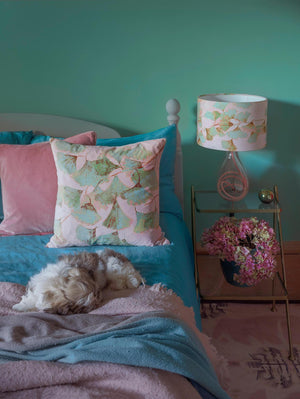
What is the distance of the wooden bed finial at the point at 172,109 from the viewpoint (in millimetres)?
2379

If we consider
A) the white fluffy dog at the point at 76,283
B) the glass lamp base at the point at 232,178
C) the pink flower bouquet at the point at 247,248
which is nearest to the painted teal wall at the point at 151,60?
the glass lamp base at the point at 232,178

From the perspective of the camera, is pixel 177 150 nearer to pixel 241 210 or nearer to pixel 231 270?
pixel 241 210

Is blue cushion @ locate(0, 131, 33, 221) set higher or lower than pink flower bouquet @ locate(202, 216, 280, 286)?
higher

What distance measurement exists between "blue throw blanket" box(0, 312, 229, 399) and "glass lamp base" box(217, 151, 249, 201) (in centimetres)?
117

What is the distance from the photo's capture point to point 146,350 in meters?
1.10

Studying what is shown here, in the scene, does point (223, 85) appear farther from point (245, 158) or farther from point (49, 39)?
point (49, 39)

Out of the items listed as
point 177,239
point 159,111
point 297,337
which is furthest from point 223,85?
point 297,337

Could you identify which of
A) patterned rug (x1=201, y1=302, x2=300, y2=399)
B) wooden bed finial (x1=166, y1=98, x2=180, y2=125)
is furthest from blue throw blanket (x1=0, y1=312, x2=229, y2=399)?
wooden bed finial (x1=166, y1=98, x2=180, y2=125)

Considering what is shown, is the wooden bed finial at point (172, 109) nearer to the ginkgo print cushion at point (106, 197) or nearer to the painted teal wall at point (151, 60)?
the painted teal wall at point (151, 60)

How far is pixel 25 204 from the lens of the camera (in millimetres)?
1938

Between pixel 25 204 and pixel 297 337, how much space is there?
1369 mm

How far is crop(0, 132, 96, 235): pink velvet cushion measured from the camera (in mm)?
1942

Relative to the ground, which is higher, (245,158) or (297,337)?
(245,158)

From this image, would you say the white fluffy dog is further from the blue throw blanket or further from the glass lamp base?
the glass lamp base
